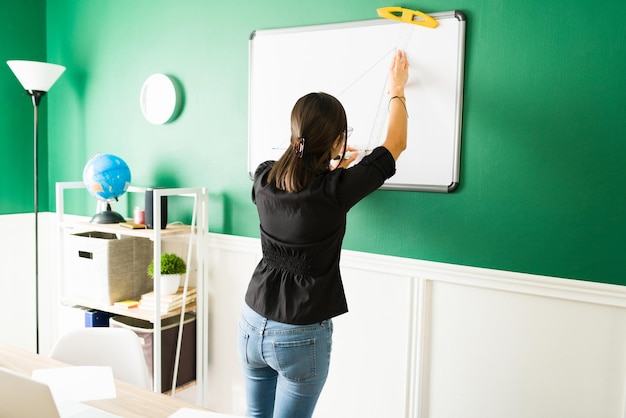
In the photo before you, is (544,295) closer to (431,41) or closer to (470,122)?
(470,122)

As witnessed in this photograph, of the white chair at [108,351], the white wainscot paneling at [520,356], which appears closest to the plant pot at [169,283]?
the white chair at [108,351]

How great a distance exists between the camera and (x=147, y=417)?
4.23 ft

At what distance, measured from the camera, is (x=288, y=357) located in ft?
5.23

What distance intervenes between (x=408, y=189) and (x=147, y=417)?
1.20 meters

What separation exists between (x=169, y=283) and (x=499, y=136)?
5.04 ft

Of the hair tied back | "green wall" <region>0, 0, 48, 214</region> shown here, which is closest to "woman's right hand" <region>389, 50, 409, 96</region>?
the hair tied back

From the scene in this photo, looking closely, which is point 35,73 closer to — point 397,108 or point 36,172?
point 36,172

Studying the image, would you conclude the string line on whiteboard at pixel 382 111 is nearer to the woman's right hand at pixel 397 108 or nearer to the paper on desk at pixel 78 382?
the woman's right hand at pixel 397 108

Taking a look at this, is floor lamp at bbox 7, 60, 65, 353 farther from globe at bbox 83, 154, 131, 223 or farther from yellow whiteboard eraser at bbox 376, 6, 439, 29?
yellow whiteboard eraser at bbox 376, 6, 439, 29

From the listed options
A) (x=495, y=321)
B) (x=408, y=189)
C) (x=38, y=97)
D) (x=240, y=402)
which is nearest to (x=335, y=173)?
(x=408, y=189)

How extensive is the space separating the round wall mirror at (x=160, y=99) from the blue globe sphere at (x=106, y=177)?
323 mm

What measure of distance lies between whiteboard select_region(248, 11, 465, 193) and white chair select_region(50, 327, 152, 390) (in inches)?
38.3

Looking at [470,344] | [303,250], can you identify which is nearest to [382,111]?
[303,250]

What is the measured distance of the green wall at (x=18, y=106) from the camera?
3.01 meters
